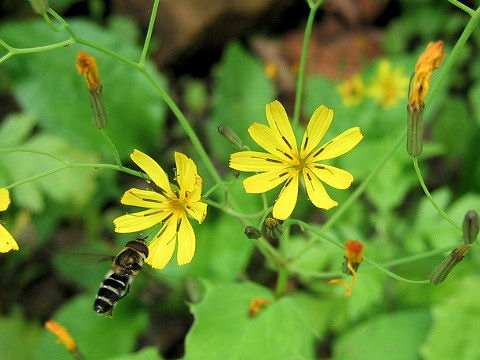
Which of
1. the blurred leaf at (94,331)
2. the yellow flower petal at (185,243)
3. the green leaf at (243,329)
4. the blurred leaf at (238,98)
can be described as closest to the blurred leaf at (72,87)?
the blurred leaf at (238,98)

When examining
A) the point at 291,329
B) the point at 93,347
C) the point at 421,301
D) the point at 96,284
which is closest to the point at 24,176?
the point at 96,284

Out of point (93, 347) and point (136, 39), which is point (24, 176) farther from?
point (136, 39)

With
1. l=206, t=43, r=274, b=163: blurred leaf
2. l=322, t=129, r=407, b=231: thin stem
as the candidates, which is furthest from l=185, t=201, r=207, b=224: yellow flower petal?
l=206, t=43, r=274, b=163: blurred leaf

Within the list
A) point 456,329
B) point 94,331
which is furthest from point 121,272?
point 456,329

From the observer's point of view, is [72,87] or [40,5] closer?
[40,5]

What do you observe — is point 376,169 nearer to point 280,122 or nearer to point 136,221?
point 280,122

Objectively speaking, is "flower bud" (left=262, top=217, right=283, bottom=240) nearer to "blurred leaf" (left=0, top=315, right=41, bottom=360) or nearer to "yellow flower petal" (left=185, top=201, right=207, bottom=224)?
"yellow flower petal" (left=185, top=201, right=207, bottom=224)
